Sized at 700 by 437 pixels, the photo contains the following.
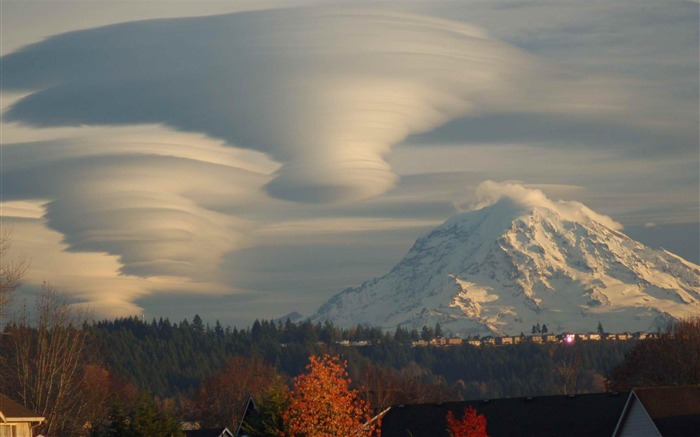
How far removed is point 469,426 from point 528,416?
1113 centimetres

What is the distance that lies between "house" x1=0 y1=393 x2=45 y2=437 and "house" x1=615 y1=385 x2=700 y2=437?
38575mm

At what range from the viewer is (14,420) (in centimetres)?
8612

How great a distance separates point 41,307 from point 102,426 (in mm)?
45201

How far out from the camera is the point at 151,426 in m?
90.1

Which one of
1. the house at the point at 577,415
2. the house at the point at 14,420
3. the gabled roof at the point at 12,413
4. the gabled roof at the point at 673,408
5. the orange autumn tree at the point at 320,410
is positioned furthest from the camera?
the house at the point at 577,415

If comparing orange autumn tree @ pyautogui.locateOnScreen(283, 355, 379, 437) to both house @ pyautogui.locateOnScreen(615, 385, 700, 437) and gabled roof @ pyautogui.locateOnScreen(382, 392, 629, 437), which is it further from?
house @ pyautogui.locateOnScreen(615, 385, 700, 437)

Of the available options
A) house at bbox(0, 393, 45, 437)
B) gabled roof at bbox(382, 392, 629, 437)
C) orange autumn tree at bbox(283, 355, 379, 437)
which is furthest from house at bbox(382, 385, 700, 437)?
house at bbox(0, 393, 45, 437)

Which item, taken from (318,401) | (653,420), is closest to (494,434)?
(653,420)

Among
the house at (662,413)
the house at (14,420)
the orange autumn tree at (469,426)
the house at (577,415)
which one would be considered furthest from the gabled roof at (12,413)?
the house at (662,413)

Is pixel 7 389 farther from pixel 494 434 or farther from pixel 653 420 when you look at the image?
pixel 653 420

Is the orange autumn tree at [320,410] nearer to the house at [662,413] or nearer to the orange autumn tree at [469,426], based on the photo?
the orange autumn tree at [469,426]

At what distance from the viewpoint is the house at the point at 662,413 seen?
93000 millimetres

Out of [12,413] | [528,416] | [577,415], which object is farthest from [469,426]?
[12,413]

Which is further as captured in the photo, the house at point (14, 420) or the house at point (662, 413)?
the house at point (662, 413)
